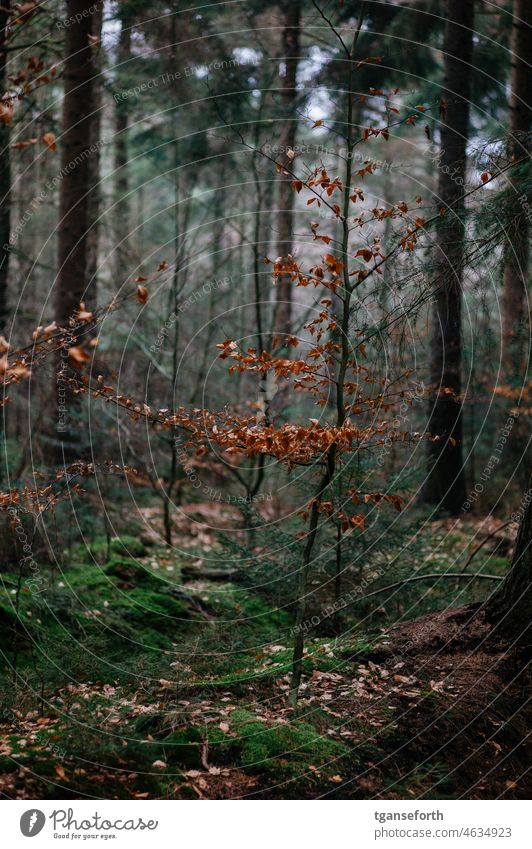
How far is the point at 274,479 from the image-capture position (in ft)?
42.6

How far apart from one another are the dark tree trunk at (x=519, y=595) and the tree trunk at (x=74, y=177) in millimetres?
6779

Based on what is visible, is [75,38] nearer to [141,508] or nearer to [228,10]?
[228,10]

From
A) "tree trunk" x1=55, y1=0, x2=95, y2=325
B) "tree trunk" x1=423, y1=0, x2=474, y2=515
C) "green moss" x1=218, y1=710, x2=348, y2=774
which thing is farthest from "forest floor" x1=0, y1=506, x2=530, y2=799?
"tree trunk" x1=55, y1=0, x2=95, y2=325

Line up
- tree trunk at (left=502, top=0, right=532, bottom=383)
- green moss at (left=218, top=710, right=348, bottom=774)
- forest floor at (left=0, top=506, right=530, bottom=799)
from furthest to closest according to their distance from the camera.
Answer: tree trunk at (left=502, top=0, right=532, bottom=383)
green moss at (left=218, top=710, right=348, bottom=774)
forest floor at (left=0, top=506, right=530, bottom=799)

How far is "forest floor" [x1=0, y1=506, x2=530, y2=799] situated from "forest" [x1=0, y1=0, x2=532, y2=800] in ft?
0.08

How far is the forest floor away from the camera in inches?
173

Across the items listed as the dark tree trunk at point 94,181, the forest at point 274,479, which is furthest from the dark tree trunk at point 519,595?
the dark tree trunk at point 94,181

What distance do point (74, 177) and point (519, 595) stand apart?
864 centimetres

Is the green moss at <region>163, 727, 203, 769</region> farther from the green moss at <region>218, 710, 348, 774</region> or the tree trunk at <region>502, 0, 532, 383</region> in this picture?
the tree trunk at <region>502, 0, 532, 383</region>

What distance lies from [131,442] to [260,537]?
5429mm

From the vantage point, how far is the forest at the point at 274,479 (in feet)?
15.3

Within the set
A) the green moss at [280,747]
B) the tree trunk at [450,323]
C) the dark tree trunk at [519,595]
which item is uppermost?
the tree trunk at [450,323]

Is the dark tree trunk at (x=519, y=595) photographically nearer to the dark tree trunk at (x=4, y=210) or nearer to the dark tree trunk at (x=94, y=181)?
the dark tree trunk at (x=94, y=181)

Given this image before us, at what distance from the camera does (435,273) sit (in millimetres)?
6445
